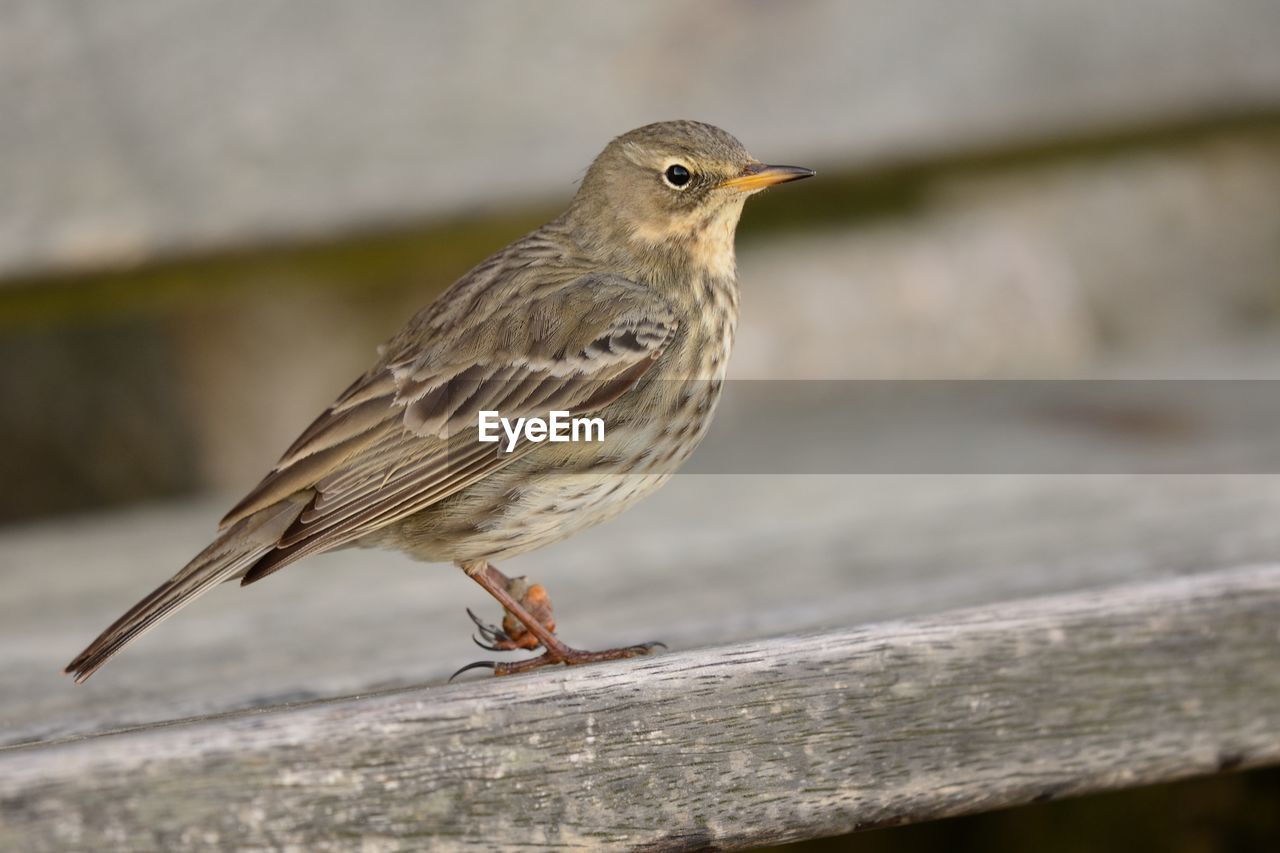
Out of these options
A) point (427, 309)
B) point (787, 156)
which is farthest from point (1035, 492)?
point (427, 309)

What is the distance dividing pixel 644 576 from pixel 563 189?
1171mm

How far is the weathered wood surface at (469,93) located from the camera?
399 cm

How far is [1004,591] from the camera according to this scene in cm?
281

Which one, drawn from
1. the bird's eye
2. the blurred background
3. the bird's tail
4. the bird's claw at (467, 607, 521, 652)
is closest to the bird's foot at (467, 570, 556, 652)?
the bird's claw at (467, 607, 521, 652)

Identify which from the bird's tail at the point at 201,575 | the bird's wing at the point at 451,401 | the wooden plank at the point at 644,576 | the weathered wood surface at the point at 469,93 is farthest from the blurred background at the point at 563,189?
the bird's tail at the point at 201,575

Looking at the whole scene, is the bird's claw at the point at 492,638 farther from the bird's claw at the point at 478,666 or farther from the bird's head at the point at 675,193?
the bird's head at the point at 675,193

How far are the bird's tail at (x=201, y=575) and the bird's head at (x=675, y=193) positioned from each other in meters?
0.81

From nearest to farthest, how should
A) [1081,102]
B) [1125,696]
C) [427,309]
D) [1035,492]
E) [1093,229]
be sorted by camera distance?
[1125,696], [427,309], [1035,492], [1081,102], [1093,229]

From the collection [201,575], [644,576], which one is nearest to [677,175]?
[644,576]

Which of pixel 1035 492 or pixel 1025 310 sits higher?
pixel 1025 310

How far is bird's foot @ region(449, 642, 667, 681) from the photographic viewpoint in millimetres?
2545

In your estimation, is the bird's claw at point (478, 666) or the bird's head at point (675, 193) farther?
the bird's head at point (675, 193)

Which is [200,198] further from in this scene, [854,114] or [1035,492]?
[1035,492]

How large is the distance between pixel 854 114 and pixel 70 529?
225 centimetres
